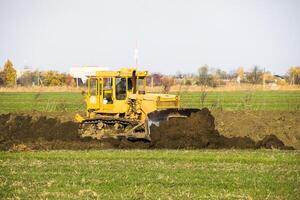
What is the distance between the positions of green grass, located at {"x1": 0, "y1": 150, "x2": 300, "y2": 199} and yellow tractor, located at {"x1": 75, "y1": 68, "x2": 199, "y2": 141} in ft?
17.4

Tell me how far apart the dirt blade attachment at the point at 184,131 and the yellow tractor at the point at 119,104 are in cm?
119

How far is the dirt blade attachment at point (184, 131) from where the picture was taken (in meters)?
23.9

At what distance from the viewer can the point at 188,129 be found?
2409cm

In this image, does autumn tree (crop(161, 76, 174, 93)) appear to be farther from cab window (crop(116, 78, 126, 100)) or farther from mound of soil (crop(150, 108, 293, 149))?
mound of soil (crop(150, 108, 293, 149))

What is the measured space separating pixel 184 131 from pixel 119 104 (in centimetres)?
411

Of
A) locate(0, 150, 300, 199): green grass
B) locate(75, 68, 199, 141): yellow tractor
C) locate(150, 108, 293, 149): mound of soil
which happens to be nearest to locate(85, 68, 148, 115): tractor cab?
locate(75, 68, 199, 141): yellow tractor

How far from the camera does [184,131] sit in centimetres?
2405

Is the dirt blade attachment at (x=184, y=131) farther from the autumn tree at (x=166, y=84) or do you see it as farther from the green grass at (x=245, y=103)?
the green grass at (x=245, y=103)

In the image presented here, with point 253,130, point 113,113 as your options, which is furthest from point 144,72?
point 253,130

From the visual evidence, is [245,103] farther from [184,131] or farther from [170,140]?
[170,140]

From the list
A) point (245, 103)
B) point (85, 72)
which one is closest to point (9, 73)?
point (85, 72)

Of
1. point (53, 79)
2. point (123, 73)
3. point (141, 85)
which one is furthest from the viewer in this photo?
point (53, 79)

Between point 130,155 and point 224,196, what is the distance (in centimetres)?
772

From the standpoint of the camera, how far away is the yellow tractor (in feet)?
86.8
